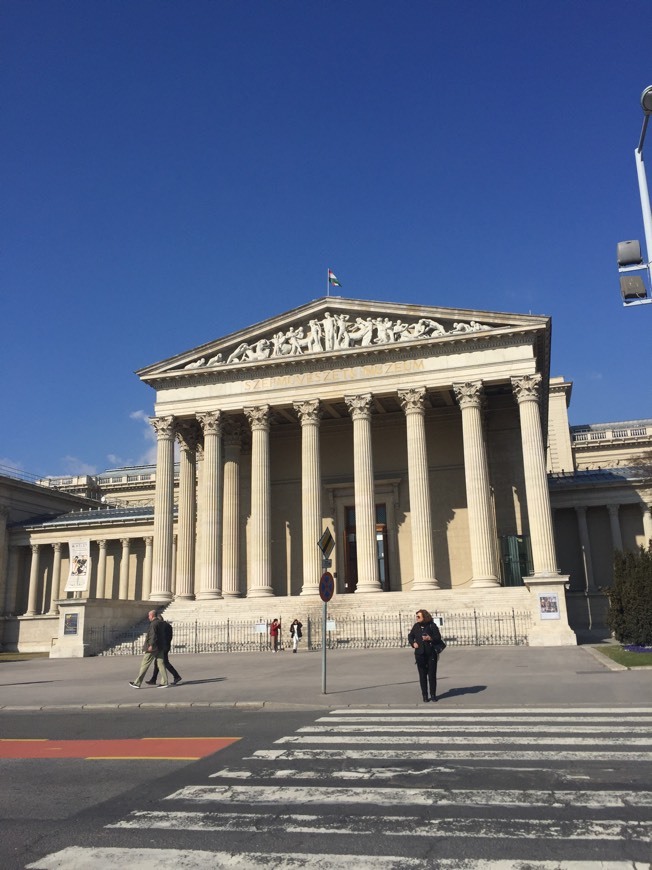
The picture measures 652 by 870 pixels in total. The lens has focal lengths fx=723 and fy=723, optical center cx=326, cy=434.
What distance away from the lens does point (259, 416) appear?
1720 inches

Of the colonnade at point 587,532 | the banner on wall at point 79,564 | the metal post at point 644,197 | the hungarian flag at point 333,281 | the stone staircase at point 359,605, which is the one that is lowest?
the stone staircase at point 359,605

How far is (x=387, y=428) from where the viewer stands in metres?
49.1

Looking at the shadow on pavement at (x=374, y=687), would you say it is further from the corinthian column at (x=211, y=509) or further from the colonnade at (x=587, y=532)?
the colonnade at (x=587, y=532)

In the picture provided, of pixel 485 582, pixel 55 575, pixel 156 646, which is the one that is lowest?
pixel 156 646

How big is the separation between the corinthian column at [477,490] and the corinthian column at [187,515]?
17.1 meters

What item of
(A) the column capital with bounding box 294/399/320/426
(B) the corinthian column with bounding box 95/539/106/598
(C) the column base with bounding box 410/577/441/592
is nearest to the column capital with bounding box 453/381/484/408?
(A) the column capital with bounding box 294/399/320/426

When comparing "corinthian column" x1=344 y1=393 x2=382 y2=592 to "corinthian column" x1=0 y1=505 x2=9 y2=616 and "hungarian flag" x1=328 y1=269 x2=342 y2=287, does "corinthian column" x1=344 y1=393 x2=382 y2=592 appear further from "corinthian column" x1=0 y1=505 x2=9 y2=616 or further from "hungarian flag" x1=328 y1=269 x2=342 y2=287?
"corinthian column" x1=0 y1=505 x2=9 y2=616

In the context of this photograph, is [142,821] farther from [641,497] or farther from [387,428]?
[641,497]

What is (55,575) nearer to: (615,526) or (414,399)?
(414,399)

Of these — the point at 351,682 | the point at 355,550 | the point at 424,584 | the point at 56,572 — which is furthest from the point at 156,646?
the point at 56,572

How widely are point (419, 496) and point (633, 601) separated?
669 inches

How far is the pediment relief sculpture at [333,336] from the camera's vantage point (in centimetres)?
4169

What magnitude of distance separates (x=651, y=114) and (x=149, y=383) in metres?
35.3

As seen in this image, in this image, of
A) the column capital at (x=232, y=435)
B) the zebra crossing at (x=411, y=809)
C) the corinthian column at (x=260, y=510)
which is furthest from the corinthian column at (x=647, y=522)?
the zebra crossing at (x=411, y=809)
